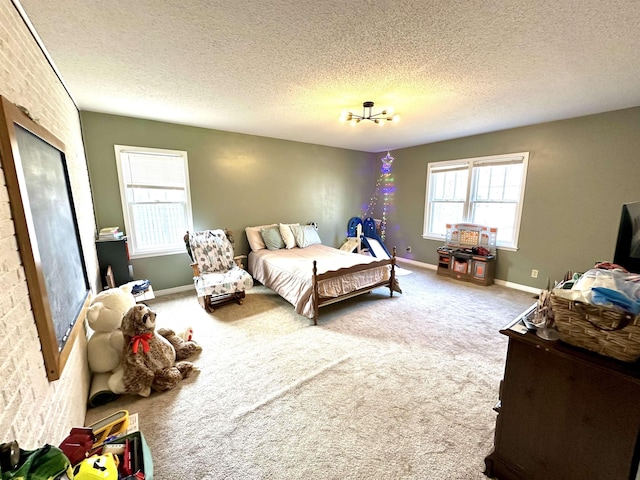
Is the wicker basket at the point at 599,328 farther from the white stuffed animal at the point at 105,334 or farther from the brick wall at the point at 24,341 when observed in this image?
the white stuffed animal at the point at 105,334

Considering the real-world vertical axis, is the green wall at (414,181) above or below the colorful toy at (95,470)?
above

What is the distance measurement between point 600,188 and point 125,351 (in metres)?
5.39

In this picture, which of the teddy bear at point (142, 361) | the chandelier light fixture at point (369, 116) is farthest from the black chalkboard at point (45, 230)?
the chandelier light fixture at point (369, 116)

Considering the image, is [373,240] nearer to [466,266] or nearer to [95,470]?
[466,266]

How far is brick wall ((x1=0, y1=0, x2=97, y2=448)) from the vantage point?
87 centimetres

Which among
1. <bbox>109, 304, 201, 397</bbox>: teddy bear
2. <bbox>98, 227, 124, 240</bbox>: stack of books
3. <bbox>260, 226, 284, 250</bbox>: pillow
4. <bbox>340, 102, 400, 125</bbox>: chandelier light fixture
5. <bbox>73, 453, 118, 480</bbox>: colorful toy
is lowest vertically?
<bbox>109, 304, 201, 397</bbox>: teddy bear

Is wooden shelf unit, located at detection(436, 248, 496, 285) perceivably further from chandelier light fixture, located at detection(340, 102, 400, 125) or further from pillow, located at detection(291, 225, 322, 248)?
chandelier light fixture, located at detection(340, 102, 400, 125)

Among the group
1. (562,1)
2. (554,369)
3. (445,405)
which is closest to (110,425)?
(445,405)

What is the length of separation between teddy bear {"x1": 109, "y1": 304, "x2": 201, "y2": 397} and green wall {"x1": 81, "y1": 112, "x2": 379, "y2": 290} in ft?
6.83

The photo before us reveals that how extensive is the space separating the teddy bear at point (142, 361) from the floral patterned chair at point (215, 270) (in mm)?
1156

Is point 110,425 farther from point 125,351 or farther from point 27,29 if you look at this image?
point 27,29

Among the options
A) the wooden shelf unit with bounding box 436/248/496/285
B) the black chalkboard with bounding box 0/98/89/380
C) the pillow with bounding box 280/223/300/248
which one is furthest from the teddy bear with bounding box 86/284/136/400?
the wooden shelf unit with bounding box 436/248/496/285

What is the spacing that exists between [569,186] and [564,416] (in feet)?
12.1

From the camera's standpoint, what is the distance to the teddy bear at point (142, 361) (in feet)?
6.23
